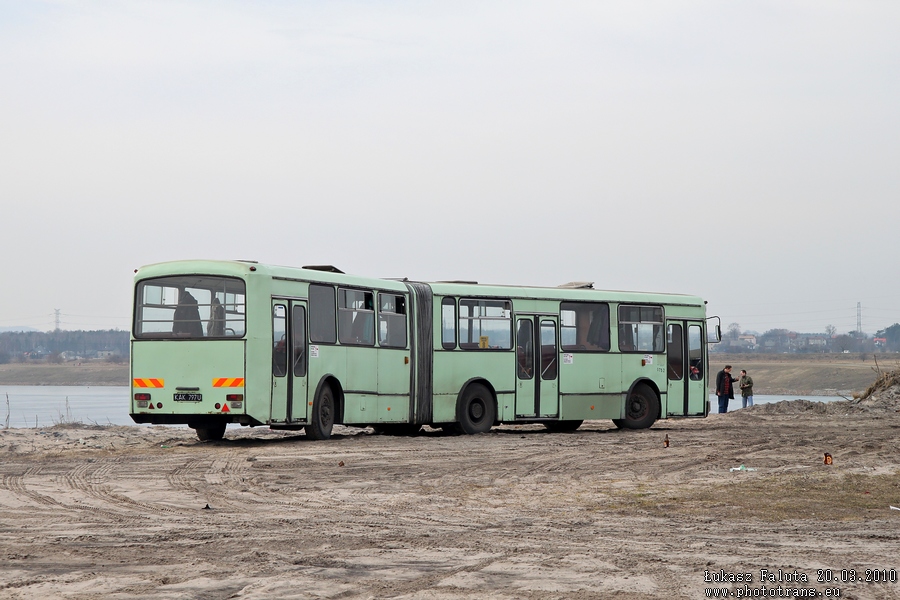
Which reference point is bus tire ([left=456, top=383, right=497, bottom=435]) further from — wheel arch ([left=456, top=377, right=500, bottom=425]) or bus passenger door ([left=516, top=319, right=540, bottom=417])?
bus passenger door ([left=516, top=319, right=540, bottom=417])

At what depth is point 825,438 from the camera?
22531mm

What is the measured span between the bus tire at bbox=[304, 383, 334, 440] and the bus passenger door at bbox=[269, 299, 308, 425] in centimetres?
30

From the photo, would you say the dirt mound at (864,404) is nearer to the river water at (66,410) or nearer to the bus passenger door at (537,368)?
the river water at (66,410)

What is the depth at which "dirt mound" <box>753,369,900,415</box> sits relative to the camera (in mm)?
35938

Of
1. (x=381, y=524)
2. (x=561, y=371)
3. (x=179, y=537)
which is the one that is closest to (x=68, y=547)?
(x=179, y=537)

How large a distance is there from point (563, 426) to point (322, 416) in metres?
7.65

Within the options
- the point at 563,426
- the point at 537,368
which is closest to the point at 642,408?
the point at 563,426

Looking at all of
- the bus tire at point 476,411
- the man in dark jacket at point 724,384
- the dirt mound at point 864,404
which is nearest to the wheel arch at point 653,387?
the bus tire at point 476,411

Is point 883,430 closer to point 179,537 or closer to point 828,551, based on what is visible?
point 828,551

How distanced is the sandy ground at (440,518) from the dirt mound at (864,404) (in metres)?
15.6

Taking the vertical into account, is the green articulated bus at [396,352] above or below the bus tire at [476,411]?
above

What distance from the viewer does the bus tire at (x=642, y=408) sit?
26.1 metres

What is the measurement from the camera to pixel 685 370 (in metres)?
26.8

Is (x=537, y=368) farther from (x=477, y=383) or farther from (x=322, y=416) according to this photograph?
(x=322, y=416)
